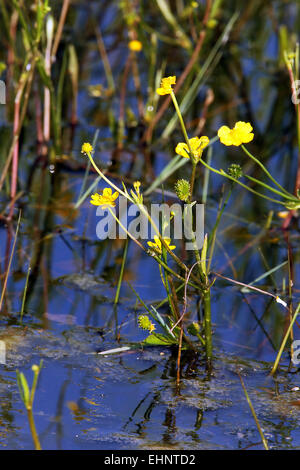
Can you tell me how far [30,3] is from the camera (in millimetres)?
3715

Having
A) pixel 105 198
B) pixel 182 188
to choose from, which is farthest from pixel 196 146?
pixel 105 198

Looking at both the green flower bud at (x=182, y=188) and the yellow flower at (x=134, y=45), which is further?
the yellow flower at (x=134, y=45)

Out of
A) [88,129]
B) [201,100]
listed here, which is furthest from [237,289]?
[201,100]

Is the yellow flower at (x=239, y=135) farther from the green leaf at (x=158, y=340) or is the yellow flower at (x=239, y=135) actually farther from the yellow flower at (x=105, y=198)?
the green leaf at (x=158, y=340)

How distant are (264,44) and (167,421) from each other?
3.26 meters
